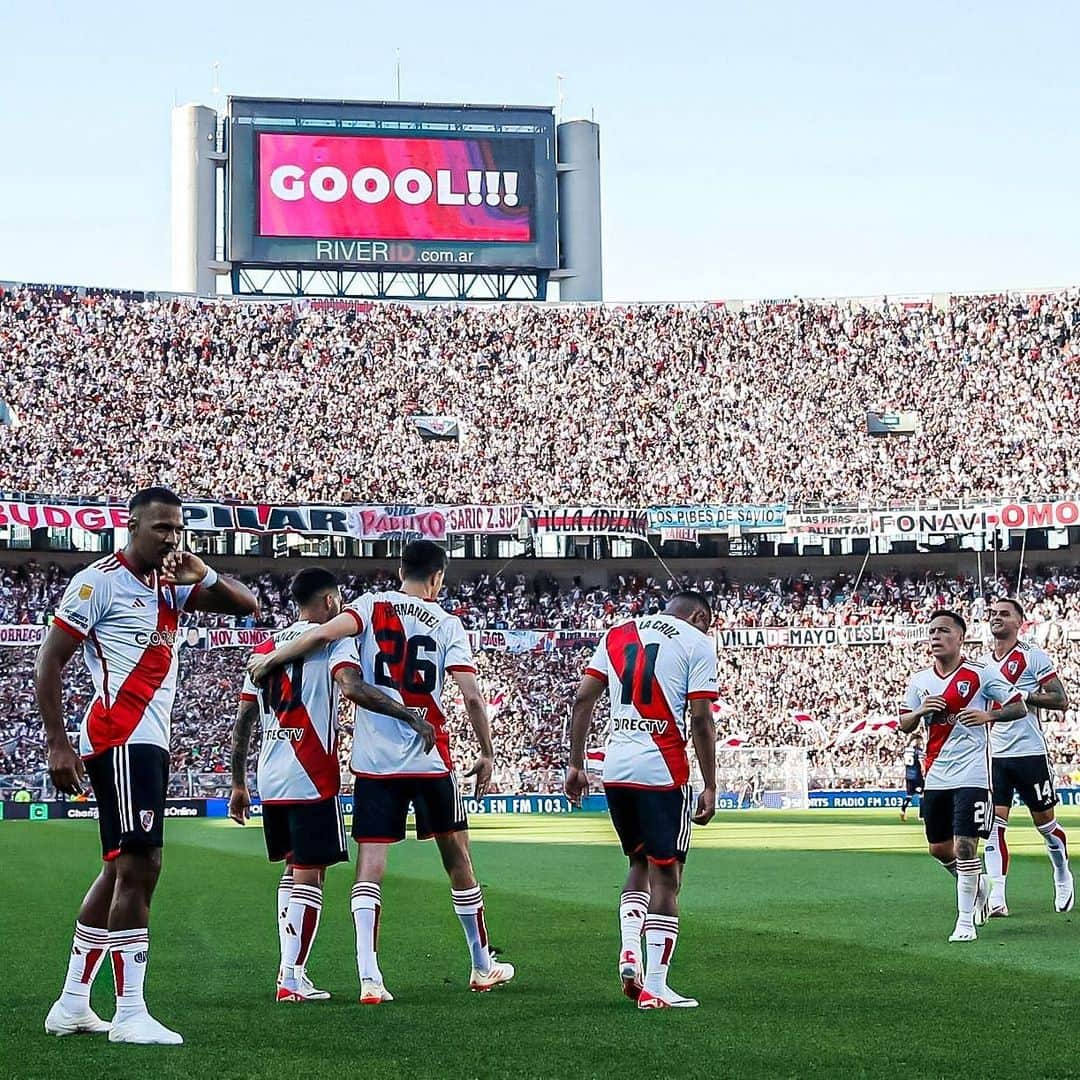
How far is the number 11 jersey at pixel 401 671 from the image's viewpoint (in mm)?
8586

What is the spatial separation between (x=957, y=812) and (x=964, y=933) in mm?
896

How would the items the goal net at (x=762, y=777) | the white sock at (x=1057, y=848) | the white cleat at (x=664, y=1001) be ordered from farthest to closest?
the goal net at (x=762, y=777) → the white sock at (x=1057, y=848) → the white cleat at (x=664, y=1001)

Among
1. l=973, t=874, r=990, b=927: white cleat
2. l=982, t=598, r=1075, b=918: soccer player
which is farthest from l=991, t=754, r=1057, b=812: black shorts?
l=973, t=874, r=990, b=927: white cleat

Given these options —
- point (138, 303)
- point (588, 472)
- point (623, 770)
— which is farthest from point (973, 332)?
point (623, 770)

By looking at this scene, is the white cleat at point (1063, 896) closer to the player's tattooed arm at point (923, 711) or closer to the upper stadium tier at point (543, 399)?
the player's tattooed arm at point (923, 711)

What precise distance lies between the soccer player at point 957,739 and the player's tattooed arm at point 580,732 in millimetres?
3353

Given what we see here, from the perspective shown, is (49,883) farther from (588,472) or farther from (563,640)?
(588,472)

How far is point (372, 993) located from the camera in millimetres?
8266

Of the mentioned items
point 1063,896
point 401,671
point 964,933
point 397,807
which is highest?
point 401,671

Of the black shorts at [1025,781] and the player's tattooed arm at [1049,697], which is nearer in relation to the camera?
the player's tattooed arm at [1049,697]

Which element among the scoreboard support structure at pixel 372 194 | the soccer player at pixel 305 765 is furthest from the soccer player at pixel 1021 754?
the scoreboard support structure at pixel 372 194

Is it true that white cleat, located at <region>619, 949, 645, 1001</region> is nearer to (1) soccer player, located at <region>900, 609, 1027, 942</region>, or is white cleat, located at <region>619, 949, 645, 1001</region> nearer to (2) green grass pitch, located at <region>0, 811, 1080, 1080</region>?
(2) green grass pitch, located at <region>0, 811, 1080, 1080</region>

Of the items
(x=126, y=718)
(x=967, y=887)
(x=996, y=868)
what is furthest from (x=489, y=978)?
(x=996, y=868)

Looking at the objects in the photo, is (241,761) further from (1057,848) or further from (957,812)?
(1057,848)
